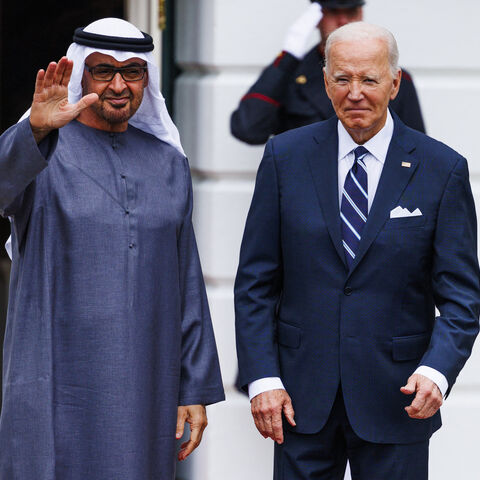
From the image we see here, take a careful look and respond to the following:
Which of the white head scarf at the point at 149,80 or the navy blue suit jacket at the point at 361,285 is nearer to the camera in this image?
the navy blue suit jacket at the point at 361,285

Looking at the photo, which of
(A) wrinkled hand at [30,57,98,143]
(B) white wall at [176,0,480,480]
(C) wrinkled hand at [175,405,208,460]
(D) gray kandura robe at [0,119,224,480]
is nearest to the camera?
(A) wrinkled hand at [30,57,98,143]

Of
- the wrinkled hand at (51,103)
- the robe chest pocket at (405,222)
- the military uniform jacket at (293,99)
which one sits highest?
the wrinkled hand at (51,103)

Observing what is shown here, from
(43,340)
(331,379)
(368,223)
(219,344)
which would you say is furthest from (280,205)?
(219,344)

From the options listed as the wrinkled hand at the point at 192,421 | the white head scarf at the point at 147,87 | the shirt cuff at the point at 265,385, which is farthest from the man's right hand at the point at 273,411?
the white head scarf at the point at 147,87

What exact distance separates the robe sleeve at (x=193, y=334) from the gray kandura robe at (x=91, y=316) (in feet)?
0.17

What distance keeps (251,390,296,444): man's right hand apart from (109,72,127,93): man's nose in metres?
1.02

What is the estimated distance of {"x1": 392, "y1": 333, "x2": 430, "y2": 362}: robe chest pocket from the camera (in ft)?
Answer: 13.0

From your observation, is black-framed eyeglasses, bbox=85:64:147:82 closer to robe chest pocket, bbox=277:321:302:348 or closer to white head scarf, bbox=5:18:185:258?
white head scarf, bbox=5:18:185:258

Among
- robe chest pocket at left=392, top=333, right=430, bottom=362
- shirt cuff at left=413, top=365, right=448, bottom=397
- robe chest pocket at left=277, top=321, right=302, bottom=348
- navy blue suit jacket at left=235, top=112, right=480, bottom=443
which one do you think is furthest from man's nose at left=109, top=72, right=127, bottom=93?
shirt cuff at left=413, top=365, right=448, bottom=397

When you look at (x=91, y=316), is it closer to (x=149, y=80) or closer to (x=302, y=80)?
(x=149, y=80)

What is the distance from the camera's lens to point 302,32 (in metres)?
5.19

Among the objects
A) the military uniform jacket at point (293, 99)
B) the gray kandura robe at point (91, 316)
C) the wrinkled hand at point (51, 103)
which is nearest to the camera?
the wrinkled hand at point (51, 103)

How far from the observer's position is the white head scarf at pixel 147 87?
4.04m

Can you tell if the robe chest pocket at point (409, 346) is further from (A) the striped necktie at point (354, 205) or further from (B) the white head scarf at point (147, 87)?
(B) the white head scarf at point (147, 87)
